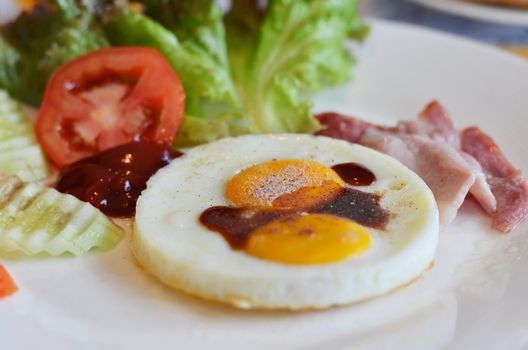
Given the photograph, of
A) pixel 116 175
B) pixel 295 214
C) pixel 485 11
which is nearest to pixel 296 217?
pixel 295 214

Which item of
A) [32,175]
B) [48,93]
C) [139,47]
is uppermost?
[139,47]

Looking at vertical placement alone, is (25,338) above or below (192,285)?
below

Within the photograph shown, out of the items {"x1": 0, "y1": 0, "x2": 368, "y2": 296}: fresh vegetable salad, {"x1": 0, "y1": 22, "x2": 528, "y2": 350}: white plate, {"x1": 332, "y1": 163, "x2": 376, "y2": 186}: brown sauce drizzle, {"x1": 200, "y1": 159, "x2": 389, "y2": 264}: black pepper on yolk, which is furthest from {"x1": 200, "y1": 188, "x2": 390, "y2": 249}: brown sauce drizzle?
{"x1": 0, "y1": 0, "x2": 368, "y2": 296}: fresh vegetable salad

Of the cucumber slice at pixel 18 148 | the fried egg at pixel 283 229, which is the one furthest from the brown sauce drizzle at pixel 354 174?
the cucumber slice at pixel 18 148

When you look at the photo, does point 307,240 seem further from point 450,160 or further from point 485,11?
point 485,11

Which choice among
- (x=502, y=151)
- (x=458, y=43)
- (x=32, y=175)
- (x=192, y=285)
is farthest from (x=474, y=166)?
(x=32, y=175)

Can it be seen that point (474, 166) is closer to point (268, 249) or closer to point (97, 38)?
point (268, 249)

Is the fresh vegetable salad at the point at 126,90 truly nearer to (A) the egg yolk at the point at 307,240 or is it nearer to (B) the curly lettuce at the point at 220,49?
(B) the curly lettuce at the point at 220,49
